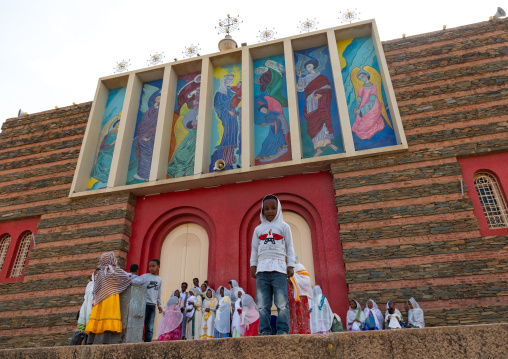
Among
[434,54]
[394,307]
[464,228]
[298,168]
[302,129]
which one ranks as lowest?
[394,307]

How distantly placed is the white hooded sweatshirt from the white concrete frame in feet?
18.9

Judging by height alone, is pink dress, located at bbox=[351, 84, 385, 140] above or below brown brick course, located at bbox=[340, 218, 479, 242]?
above

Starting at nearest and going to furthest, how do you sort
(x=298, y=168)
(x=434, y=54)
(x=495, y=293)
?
(x=495, y=293)
(x=298, y=168)
(x=434, y=54)

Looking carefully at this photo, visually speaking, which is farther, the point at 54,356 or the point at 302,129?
the point at 302,129

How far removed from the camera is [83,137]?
13812 mm

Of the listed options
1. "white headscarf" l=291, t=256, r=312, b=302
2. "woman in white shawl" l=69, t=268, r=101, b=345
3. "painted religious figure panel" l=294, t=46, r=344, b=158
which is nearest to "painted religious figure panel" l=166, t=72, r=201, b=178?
"painted religious figure panel" l=294, t=46, r=344, b=158

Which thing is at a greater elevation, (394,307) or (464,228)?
(464,228)

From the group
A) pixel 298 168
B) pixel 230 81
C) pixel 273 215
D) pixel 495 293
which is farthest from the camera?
pixel 230 81

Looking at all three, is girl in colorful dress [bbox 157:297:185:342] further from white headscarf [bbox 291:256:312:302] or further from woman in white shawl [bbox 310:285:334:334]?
white headscarf [bbox 291:256:312:302]

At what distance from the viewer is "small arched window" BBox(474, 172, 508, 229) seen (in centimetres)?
952

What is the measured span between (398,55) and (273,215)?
367 inches

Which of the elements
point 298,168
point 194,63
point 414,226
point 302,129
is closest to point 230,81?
point 194,63

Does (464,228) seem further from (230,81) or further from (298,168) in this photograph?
(230,81)

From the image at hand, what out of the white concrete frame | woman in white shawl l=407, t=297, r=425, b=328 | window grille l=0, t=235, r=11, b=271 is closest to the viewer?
woman in white shawl l=407, t=297, r=425, b=328
